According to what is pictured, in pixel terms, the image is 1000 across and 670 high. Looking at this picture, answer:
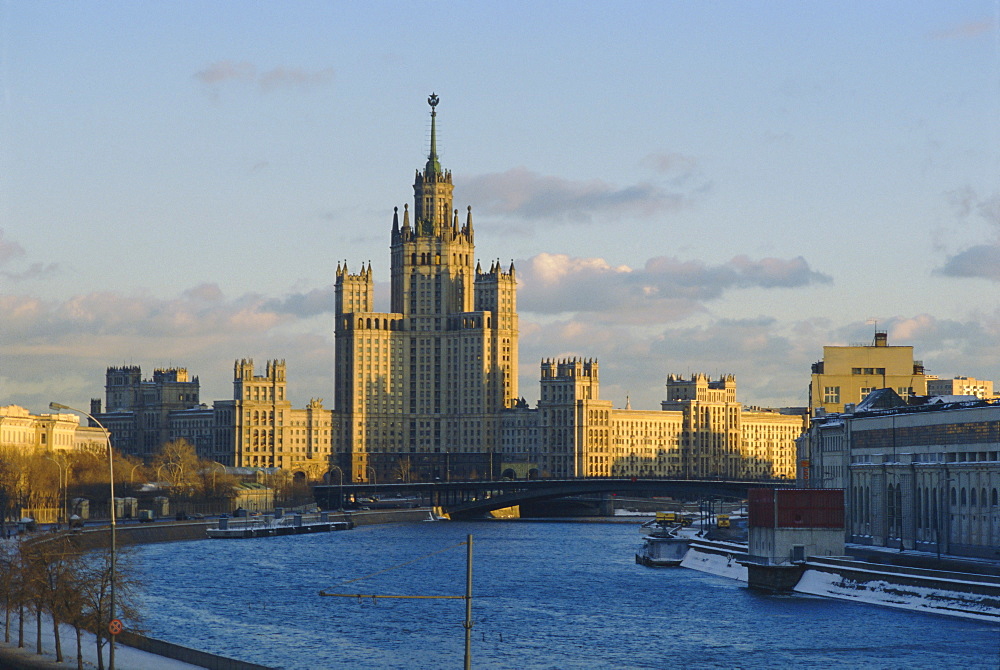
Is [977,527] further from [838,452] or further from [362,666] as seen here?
[362,666]

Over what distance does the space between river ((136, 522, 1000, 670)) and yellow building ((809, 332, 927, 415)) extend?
48.6m

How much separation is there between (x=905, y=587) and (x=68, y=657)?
51.3 m

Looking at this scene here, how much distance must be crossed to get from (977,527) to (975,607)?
24.6 metres

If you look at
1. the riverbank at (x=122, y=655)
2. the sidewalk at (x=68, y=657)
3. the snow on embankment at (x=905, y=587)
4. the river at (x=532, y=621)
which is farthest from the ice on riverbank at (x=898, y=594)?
the sidewalk at (x=68, y=657)

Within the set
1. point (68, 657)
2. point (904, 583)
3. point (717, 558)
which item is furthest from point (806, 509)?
point (68, 657)

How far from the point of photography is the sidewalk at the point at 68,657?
7475 centimetres

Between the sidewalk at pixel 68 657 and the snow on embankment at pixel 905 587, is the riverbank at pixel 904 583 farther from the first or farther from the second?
the sidewalk at pixel 68 657

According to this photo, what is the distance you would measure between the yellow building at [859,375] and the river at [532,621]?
160ft

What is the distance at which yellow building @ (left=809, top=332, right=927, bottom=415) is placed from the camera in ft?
626

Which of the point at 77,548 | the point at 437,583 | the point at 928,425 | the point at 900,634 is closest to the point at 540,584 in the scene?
the point at 437,583

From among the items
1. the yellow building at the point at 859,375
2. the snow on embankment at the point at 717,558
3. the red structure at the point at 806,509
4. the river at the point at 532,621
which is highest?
the yellow building at the point at 859,375

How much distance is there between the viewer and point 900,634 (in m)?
93.2

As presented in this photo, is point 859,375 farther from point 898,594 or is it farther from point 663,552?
point 898,594

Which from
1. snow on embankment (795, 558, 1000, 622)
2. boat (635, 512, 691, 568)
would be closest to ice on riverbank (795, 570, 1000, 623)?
snow on embankment (795, 558, 1000, 622)
